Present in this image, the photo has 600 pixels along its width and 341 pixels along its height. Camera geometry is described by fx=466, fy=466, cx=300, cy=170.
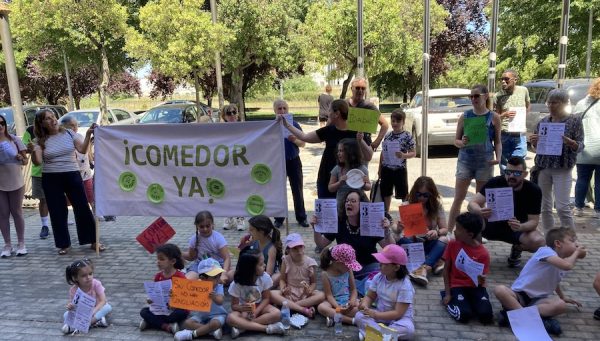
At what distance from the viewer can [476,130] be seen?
17.1 feet

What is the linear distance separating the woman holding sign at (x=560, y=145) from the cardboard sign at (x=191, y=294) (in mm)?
3903

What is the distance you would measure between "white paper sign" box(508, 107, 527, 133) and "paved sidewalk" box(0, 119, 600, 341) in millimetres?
1505

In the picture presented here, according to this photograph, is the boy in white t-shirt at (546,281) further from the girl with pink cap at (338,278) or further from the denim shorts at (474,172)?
the denim shorts at (474,172)

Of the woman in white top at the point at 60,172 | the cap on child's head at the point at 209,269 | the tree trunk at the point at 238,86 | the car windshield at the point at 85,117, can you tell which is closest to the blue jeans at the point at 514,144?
the cap on child's head at the point at 209,269

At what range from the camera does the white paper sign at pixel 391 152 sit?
5695 mm

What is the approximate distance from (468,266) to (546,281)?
1.95 ft

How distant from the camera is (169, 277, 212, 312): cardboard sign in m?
3.74

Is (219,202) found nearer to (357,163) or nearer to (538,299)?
(357,163)

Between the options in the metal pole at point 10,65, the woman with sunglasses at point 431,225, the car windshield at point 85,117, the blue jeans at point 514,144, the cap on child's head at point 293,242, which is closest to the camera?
the cap on child's head at point 293,242

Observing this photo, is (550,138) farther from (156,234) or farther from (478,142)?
(156,234)

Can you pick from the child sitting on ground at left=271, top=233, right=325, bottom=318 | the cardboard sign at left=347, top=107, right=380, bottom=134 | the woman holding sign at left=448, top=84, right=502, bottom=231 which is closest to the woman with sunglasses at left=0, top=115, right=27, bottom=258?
the child sitting on ground at left=271, top=233, right=325, bottom=318

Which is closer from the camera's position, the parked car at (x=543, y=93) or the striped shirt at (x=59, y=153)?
the striped shirt at (x=59, y=153)

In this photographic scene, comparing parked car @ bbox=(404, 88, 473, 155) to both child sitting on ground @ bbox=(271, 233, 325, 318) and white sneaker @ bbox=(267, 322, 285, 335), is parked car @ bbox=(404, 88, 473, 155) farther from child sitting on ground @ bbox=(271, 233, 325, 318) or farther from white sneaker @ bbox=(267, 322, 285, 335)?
white sneaker @ bbox=(267, 322, 285, 335)

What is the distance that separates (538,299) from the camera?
375 cm
